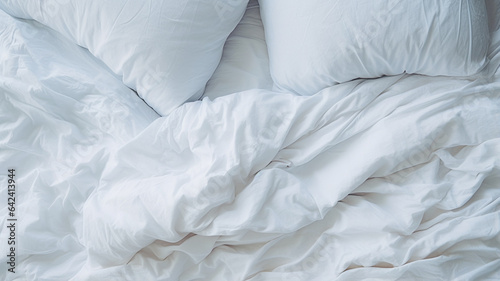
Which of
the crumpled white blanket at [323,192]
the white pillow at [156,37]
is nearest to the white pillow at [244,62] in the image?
the white pillow at [156,37]

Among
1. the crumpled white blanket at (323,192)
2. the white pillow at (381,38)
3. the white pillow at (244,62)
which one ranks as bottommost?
the crumpled white blanket at (323,192)

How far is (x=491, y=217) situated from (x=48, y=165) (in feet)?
2.68

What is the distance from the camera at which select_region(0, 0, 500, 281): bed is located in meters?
0.78

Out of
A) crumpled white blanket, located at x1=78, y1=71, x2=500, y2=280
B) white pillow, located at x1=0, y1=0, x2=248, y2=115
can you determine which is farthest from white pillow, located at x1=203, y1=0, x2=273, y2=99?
crumpled white blanket, located at x1=78, y1=71, x2=500, y2=280

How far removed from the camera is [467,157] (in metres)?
0.81

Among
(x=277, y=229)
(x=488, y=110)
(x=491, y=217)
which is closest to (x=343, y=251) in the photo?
(x=277, y=229)

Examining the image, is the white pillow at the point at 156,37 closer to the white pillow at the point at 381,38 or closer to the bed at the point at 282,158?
the bed at the point at 282,158

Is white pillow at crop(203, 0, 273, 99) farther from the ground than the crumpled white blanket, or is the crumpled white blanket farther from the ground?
white pillow at crop(203, 0, 273, 99)

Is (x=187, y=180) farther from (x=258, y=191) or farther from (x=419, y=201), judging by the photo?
(x=419, y=201)

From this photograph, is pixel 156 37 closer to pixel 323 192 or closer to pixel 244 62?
pixel 244 62

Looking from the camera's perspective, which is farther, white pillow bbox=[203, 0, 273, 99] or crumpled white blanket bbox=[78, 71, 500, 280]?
white pillow bbox=[203, 0, 273, 99]

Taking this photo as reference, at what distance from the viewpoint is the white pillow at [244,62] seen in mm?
994

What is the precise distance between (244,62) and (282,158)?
28 centimetres

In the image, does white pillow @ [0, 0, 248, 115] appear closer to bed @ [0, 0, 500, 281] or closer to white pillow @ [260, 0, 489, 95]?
bed @ [0, 0, 500, 281]
